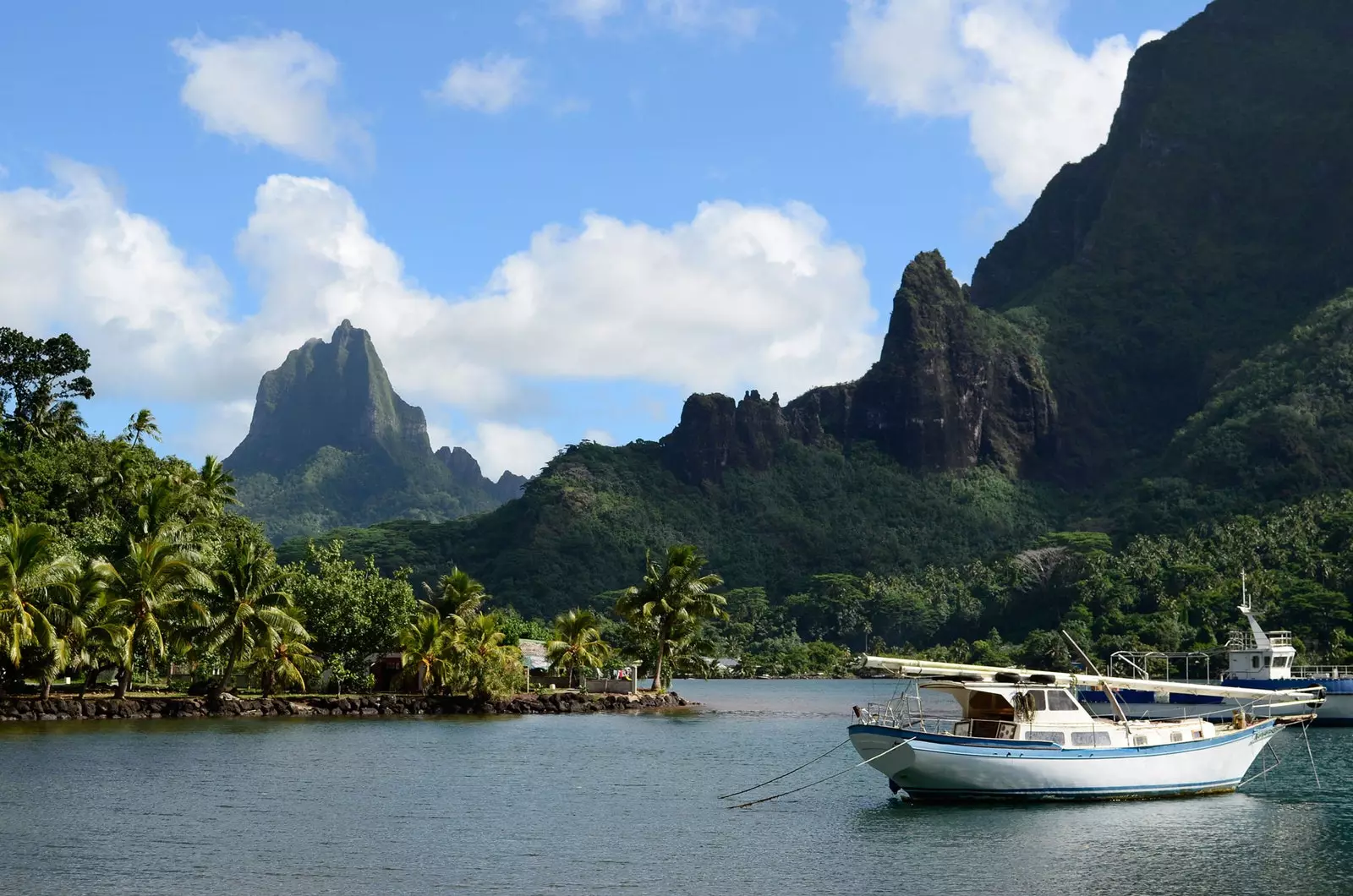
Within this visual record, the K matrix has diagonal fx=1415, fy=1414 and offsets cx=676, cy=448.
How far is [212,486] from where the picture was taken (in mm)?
92438

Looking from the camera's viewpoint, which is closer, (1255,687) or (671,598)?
(1255,687)

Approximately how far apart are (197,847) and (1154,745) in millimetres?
28135

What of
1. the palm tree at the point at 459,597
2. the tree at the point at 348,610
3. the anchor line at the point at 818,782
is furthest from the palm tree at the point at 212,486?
the anchor line at the point at 818,782

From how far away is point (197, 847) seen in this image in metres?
34.0

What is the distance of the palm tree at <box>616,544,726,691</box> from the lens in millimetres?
94500

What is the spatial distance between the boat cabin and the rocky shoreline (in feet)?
142

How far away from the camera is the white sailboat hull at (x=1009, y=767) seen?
1647 inches

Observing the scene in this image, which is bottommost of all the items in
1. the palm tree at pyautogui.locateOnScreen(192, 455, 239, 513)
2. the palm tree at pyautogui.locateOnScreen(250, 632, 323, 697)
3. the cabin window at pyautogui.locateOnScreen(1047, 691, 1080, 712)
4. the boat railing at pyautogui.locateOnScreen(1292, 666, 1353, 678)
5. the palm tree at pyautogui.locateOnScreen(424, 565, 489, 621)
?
the cabin window at pyautogui.locateOnScreen(1047, 691, 1080, 712)

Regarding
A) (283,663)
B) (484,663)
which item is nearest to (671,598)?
(484,663)

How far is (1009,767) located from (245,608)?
143 ft

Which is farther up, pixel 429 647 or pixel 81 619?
pixel 81 619

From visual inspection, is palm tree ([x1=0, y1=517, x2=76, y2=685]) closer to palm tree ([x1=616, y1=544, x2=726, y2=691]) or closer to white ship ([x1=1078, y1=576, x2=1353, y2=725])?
palm tree ([x1=616, y1=544, x2=726, y2=691])

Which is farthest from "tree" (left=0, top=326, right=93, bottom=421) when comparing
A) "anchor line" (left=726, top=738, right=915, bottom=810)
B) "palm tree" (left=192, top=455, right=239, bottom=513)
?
"anchor line" (left=726, top=738, right=915, bottom=810)

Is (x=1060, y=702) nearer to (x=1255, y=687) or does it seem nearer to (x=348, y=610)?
(x=1255, y=687)
